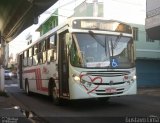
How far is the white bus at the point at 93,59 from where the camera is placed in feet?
44.2

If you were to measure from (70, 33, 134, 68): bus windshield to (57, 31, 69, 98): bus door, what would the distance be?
0.66 metres

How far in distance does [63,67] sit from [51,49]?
6.55ft

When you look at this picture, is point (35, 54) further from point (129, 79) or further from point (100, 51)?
point (129, 79)

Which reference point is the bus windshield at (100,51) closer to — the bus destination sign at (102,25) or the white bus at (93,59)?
the white bus at (93,59)

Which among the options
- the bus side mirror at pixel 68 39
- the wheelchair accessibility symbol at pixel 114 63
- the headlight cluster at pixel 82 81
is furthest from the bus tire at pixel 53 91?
the wheelchair accessibility symbol at pixel 114 63

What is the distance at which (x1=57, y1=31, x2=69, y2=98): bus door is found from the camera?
14.0 m

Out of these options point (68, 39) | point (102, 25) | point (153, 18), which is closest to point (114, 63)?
point (102, 25)

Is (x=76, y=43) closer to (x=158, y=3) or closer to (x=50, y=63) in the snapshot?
(x=50, y=63)

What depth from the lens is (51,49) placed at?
16.1 m

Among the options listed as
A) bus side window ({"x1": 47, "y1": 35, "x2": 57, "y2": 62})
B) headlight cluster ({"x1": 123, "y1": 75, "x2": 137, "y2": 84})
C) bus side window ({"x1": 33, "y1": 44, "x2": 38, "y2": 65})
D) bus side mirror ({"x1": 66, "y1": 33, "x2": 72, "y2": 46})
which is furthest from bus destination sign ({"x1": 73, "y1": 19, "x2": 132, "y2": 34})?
bus side window ({"x1": 33, "y1": 44, "x2": 38, "y2": 65})

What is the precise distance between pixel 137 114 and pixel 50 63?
5.32 meters

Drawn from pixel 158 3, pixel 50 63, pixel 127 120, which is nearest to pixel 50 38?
pixel 50 63

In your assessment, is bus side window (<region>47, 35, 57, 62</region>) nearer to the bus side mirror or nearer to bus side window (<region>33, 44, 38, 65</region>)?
the bus side mirror

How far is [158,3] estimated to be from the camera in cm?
2597
